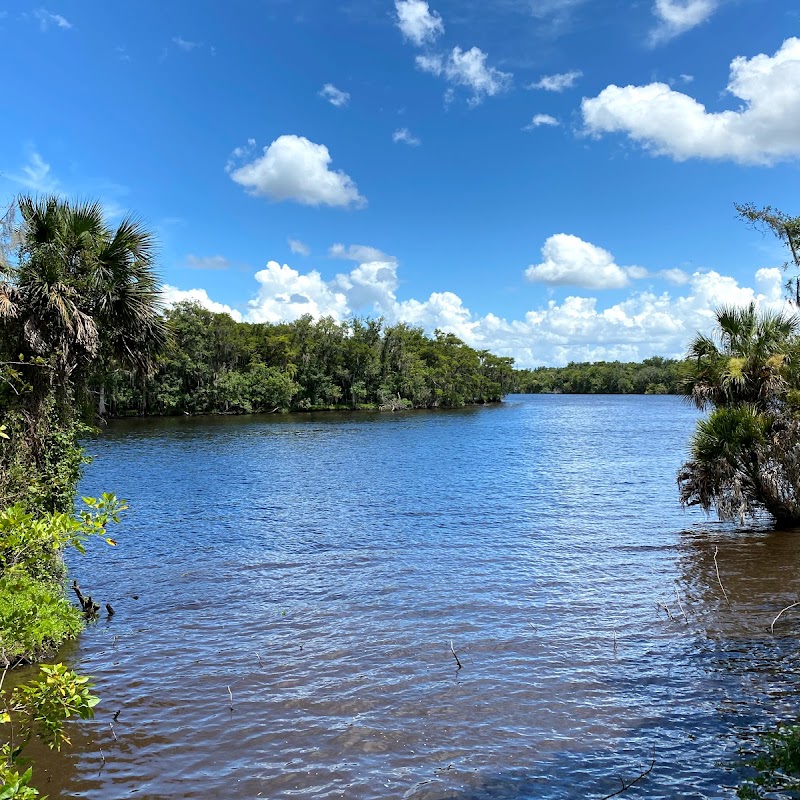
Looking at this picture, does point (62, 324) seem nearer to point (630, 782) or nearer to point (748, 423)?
point (630, 782)

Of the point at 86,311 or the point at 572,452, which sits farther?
the point at 572,452

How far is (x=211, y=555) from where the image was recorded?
17359 mm

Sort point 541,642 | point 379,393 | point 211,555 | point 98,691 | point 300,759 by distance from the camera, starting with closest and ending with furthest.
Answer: point 300,759, point 98,691, point 541,642, point 211,555, point 379,393

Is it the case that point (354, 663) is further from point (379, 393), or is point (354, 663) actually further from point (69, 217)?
point (379, 393)

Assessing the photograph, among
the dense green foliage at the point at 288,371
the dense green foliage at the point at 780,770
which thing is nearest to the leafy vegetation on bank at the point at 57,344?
the dense green foliage at the point at 780,770

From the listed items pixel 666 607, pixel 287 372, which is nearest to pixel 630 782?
pixel 666 607

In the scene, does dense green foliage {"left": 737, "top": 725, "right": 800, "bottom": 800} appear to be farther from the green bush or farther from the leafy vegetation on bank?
the leafy vegetation on bank

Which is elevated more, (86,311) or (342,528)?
(86,311)

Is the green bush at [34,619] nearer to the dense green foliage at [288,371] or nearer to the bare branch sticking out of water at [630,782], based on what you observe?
the bare branch sticking out of water at [630,782]

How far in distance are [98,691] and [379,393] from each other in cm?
9725

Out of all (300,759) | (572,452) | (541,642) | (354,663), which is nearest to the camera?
(300,759)

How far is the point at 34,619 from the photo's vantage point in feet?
25.1

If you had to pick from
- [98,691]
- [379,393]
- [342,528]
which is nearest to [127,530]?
[342,528]

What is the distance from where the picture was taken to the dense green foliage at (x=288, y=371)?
84812 millimetres
